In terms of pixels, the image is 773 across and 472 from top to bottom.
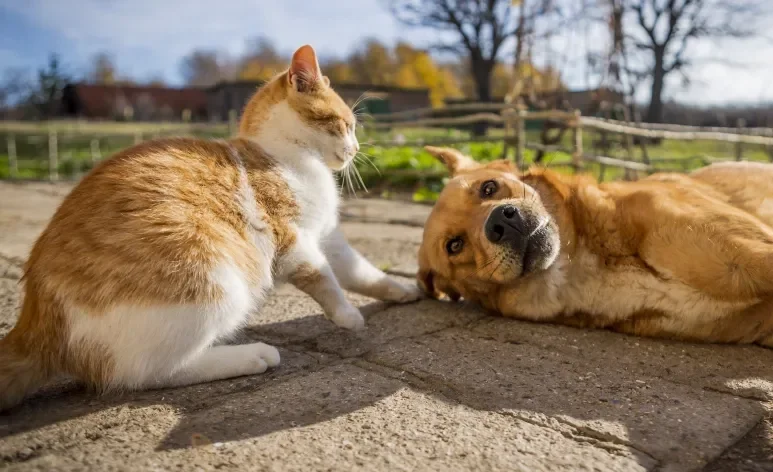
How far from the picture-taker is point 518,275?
2.55 metres

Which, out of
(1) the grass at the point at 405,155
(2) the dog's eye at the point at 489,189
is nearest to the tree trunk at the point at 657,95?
→ (1) the grass at the point at 405,155

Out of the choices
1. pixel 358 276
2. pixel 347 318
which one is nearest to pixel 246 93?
pixel 358 276

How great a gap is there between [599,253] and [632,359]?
1.84ft

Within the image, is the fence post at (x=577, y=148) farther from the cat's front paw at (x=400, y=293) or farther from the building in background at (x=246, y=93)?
the building in background at (x=246, y=93)

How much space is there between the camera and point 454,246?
277cm

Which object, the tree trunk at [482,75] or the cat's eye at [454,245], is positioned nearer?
the cat's eye at [454,245]

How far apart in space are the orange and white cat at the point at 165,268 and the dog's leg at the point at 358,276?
0.34 meters

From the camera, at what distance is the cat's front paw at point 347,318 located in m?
2.41

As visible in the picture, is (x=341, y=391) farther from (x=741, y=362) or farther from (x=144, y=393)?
(x=741, y=362)

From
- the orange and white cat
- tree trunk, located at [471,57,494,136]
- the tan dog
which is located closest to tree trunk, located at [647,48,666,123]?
tree trunk, located at [471,57,494,136]

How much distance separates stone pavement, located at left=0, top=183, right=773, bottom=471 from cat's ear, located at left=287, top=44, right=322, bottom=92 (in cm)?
116

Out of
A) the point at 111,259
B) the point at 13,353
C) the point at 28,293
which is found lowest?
the point at 13,353

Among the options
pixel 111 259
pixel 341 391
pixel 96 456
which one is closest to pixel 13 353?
pixel 111 259

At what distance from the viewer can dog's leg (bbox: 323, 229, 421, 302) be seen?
2.85 m
